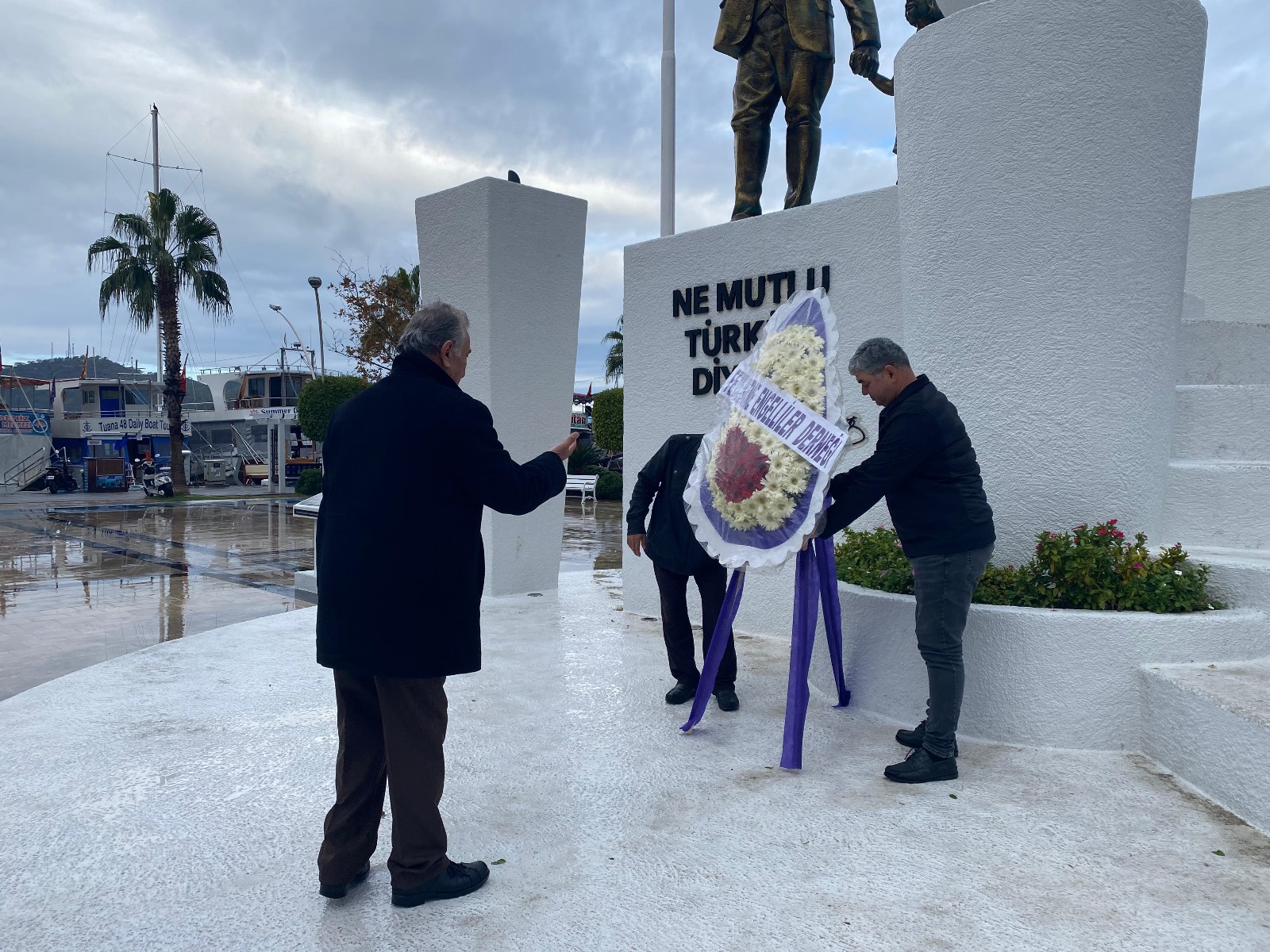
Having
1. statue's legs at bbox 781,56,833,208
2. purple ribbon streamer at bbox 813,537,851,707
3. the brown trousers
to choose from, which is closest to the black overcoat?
the brown trousers

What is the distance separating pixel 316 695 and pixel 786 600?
10.5 ft

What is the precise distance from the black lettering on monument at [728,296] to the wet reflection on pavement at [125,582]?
210 inches

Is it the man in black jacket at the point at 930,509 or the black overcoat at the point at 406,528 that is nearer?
the black overcoat at the point at 406,528

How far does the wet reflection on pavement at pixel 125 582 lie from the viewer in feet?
23.5

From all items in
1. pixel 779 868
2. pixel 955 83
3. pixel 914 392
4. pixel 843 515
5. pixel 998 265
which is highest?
pixel 955 83

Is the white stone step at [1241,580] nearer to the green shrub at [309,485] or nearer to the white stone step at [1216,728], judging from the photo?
the white stone step at [1216,728]

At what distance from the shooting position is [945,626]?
143 inches

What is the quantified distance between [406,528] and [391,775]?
75cm

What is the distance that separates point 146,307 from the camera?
83.1 feet

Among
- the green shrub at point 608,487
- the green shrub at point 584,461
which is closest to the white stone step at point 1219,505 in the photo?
the green shrub at point 608,487

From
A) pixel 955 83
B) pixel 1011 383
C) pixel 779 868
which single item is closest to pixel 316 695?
pixel 779 868

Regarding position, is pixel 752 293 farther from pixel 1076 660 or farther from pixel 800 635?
pixel 1076 660

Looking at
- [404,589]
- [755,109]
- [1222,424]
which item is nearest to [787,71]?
[755,109]

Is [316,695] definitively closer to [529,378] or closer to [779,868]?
[779,868]
